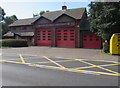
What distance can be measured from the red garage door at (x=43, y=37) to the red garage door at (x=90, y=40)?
255 inches

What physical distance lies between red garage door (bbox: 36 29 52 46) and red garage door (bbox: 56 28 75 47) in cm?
172

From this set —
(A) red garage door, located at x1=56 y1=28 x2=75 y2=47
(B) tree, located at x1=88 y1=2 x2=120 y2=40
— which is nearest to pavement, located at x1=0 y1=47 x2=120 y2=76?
(B) tree, located at x1=88 y1=2 x2=120 y2=40

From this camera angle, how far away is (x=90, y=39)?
20.2 m

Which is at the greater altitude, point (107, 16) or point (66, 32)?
point (107, 16)

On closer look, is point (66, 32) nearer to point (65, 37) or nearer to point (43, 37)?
point (65, 37)

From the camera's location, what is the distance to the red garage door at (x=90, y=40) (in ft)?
64.3

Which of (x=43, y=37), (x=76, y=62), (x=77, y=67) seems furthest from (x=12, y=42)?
(x=77, y=67)

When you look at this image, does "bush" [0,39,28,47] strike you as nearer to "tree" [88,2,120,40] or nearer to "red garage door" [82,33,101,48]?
"red garage door" [82,33,101,48]

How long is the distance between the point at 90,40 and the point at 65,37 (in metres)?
4.32

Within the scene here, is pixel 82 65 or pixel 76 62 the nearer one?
pixel 82 65

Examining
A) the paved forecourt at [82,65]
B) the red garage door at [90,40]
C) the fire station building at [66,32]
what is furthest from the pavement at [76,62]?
the fire station building at [66,32]

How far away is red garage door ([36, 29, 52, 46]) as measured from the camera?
23.8 m

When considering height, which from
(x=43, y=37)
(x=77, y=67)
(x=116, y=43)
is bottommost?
(x=77, y=67)

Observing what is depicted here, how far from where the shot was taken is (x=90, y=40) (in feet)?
66.3
